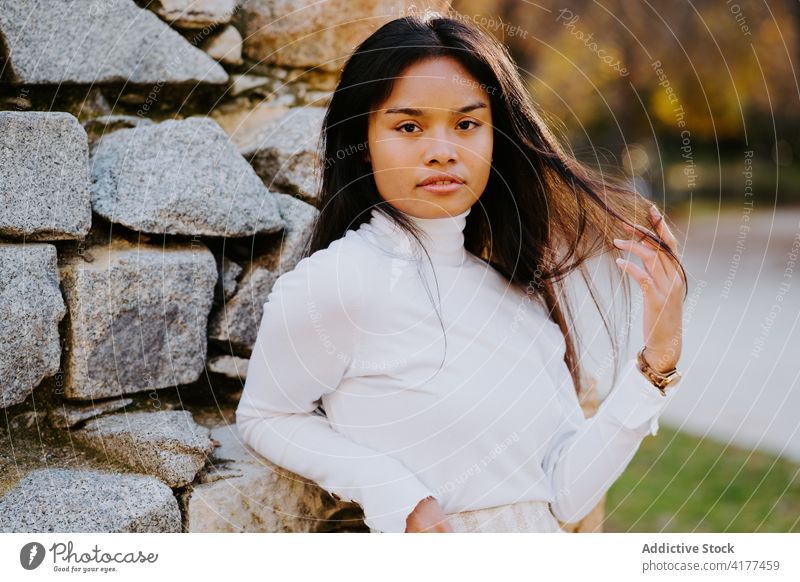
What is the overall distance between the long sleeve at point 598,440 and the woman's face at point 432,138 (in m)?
0.36

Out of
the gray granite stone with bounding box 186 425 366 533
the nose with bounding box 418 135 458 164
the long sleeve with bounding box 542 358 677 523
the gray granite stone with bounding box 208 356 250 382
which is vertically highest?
the nose with bounding box 418 135 458 164

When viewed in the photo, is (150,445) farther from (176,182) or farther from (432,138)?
(432,138)

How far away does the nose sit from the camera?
1.20 metres

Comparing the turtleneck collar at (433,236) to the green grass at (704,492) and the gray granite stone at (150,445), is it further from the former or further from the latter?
the green grass at (704,492)

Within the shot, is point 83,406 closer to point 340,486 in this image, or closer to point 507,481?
point 340,486

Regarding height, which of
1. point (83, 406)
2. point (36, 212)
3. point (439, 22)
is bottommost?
point (83, 406)

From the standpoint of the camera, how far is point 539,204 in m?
1.42

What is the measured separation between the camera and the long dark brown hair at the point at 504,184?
123 cm

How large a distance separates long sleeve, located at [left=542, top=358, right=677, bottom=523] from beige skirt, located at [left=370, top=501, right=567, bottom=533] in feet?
0.20

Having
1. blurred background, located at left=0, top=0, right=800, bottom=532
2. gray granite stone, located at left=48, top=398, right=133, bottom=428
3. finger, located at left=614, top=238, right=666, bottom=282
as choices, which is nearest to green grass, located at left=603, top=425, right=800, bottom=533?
blurred background, located at left=0, top=0, right=800, bottom=532

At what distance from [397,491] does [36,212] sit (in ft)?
2.06

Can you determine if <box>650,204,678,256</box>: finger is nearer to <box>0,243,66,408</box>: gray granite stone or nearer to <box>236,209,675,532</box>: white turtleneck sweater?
<box>236,209,675,532</box>: white turtleneck sweater

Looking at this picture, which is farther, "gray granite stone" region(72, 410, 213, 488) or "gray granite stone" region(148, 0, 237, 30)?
"gray granite stone" region(148, 0, 237, 30)
